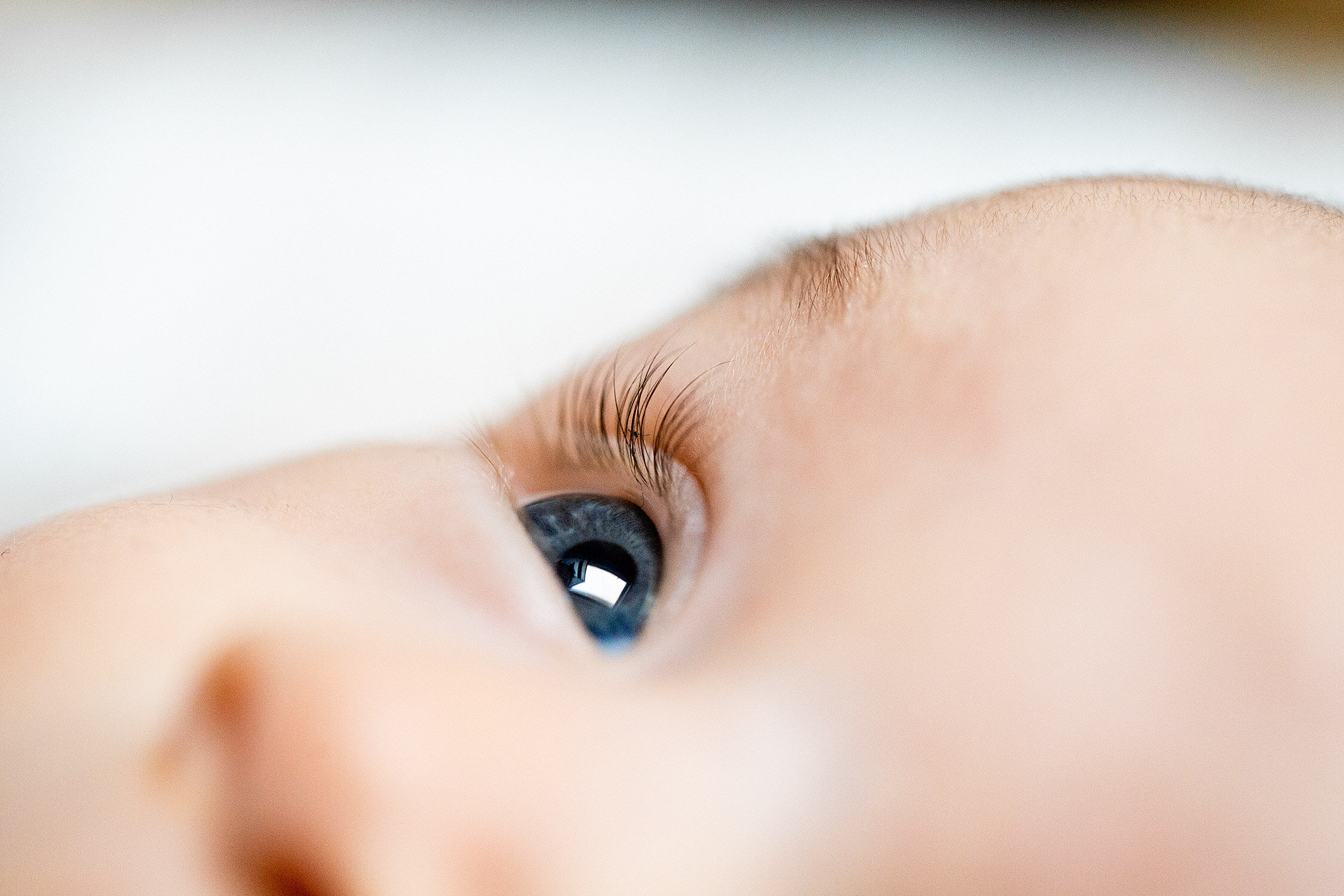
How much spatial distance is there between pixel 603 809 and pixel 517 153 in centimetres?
70

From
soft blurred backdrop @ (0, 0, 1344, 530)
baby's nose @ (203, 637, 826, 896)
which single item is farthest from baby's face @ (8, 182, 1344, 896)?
soft blurred backdrop @ (0, 0, 1344, 530)

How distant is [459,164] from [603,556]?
0.50m

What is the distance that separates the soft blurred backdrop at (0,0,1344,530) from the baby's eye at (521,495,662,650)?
22cm

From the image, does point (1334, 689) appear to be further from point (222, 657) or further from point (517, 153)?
point (517, 153)

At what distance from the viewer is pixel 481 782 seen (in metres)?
0.37

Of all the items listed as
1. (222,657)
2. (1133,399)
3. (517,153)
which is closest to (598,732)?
(222,657)

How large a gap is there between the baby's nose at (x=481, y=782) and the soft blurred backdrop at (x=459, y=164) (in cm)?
41

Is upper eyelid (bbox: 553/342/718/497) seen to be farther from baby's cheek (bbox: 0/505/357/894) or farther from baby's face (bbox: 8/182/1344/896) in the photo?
baby's cheek (bbox: 0/505/357/894)

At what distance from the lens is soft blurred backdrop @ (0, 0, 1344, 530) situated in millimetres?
769

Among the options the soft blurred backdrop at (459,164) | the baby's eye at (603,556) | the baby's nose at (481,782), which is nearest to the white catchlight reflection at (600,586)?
the baby's eye at (603,556)

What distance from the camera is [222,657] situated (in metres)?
0.39

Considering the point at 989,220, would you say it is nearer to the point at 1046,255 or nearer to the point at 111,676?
the point at 1046,255

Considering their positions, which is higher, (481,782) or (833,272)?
(833,272)

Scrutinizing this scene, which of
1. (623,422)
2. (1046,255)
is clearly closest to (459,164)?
(623,422)
